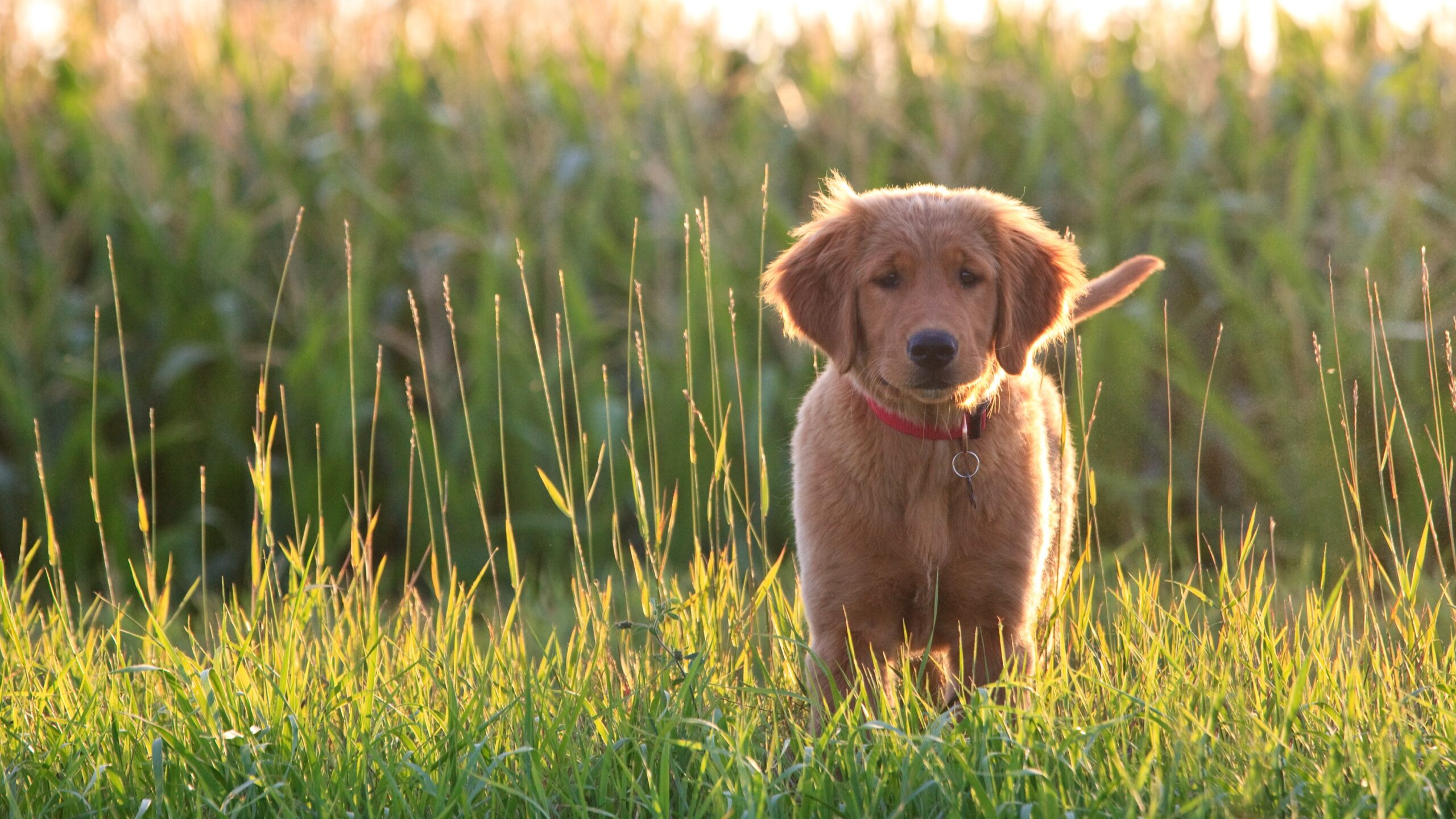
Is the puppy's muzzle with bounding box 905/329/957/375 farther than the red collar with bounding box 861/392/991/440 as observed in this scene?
No

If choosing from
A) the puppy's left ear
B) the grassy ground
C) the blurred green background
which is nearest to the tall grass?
the grassy ground

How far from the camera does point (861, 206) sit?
2941mm

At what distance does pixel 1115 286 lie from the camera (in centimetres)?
329

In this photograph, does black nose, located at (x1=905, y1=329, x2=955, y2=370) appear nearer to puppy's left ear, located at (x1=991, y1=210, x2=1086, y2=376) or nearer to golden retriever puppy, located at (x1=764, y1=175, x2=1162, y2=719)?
golden retriever puppy, located at (x1=764, y1=175, x2=1162, y2=719)

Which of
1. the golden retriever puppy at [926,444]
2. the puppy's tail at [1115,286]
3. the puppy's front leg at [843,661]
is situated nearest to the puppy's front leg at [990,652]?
the golden retriever puppy at [926,444]

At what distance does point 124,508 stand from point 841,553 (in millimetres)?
3497

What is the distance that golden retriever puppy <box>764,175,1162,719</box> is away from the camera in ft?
8.87

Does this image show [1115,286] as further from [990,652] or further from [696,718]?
[696,718]

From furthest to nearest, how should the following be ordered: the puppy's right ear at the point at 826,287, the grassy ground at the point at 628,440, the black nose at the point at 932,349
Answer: the puppy's right ear at the point at 826,287
the black nose at the point at 932,349
the grassy ground at the point at 628,440

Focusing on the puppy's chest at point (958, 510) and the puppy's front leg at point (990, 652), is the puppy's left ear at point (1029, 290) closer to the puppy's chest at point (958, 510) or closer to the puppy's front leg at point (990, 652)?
the puppy's chest at point (958, 510)

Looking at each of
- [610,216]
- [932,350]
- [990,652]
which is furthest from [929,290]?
[610,216]

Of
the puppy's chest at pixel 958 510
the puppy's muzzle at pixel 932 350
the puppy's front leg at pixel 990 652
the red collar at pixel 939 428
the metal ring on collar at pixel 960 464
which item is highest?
the puppy's muzzle at pixel 932 350

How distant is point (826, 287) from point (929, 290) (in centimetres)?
25

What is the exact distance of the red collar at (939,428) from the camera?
9.14ft
